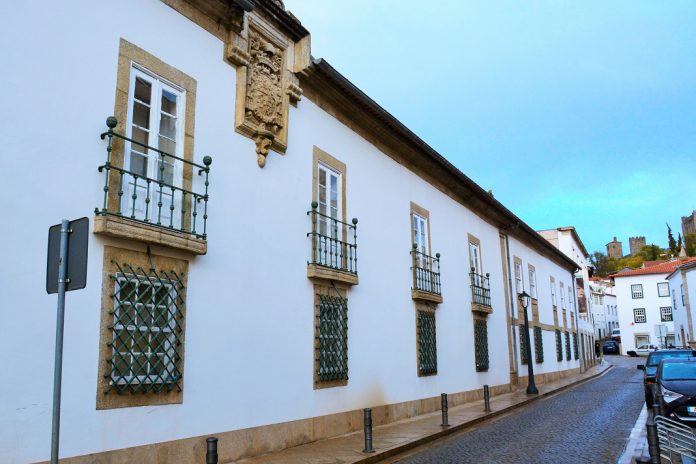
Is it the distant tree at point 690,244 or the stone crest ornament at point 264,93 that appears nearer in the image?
the stone crest ornament at point 264,93

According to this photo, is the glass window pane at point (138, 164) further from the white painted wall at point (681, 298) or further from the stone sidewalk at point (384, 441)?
the white painted wall at point (681, 298)

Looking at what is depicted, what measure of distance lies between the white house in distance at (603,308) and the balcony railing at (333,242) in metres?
68.9

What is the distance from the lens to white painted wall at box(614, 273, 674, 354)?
202 ft

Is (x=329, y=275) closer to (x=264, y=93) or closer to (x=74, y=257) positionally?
(x=264, y=93)

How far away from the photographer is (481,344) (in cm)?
1875

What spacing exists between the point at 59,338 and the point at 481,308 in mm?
15699

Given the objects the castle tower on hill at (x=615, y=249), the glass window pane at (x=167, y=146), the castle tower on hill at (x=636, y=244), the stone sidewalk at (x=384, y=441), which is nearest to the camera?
the glass window pane at (x=167, y=146)

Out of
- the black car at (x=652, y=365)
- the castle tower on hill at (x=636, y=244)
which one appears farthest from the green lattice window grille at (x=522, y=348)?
the castle tower on hill at (x=636, y=244)

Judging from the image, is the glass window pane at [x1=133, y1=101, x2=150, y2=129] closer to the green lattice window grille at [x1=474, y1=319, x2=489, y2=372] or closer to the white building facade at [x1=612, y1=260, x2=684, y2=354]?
the green lattice window grille at [x1=474, y1=319, x2=489, y2=372]

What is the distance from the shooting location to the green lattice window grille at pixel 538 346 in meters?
25.3

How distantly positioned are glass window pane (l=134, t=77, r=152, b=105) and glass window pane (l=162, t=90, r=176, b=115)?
269mm

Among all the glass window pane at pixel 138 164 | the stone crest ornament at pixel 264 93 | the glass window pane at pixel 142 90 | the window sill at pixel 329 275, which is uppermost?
the stone crest ornament at pixel 264 93

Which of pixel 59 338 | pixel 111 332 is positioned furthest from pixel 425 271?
pixel 59 338

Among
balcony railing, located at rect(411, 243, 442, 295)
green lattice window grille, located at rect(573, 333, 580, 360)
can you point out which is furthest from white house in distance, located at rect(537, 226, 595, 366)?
balcony railing, located at rect(411, 243, 442, 295)
